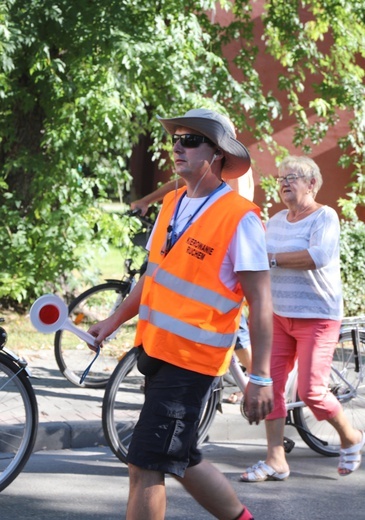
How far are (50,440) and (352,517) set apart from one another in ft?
6.94

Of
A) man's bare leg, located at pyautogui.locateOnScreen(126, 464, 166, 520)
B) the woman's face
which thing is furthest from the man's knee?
the woman's face

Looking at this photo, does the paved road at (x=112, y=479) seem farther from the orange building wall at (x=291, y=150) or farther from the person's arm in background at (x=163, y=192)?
the orange building wall at (x=291, y=150)

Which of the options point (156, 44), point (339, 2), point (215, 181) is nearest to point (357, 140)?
point (339, 2)

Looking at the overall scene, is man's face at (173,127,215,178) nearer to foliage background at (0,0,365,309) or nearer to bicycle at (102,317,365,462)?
bicycle at (102,317,365,462)

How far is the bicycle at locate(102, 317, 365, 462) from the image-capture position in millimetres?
6070

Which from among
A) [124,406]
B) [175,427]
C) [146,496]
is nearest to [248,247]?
[175,427]

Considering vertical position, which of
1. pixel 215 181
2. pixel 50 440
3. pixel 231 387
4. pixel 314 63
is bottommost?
pixel 50 440

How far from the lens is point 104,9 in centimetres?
916

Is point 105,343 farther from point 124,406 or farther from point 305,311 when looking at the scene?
point 305,311

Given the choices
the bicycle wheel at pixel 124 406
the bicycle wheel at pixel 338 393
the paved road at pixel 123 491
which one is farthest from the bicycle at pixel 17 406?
the bicycle wheel at pixel 338 393

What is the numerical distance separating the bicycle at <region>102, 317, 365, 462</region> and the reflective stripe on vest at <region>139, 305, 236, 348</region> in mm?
2150

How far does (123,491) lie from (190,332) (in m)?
1.98

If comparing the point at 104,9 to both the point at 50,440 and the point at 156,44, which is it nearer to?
the point at 156,44

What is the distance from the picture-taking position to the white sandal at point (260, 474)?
5715mm
